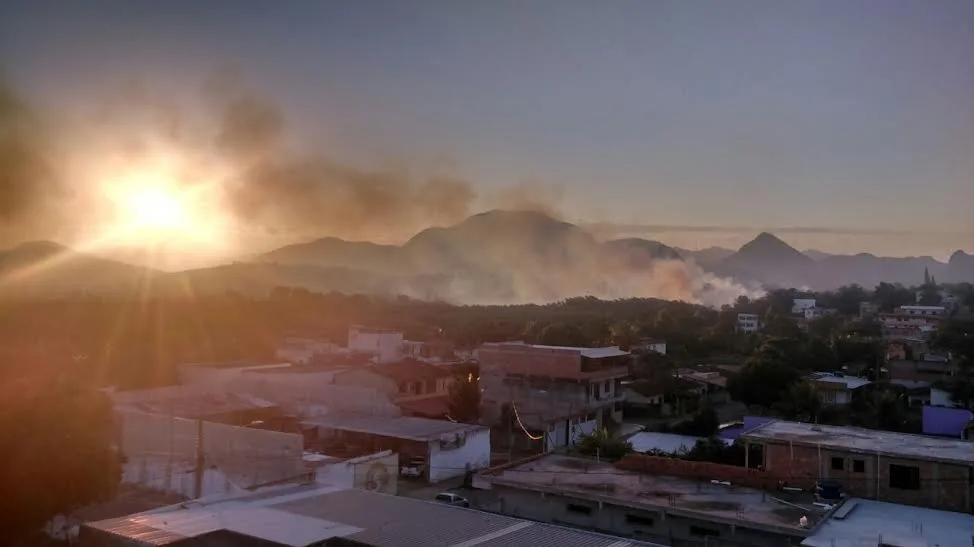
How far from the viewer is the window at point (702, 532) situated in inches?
426

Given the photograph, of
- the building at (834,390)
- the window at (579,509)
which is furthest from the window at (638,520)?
the building at (834,390)

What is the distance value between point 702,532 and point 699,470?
267cm

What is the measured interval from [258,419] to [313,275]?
118 meters

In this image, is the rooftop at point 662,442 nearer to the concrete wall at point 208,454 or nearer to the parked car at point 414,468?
the parked car at point 414,468

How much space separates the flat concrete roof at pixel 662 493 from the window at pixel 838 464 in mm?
735

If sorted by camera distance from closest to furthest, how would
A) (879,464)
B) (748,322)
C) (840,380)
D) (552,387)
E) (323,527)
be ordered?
(323,527), (879,464), (552,387), (840,380), (748,322)

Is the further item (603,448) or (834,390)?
(834,390)

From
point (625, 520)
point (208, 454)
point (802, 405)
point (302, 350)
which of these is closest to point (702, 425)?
point (802, 405)

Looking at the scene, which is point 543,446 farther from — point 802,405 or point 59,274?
point 59,274

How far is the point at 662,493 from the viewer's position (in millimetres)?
12312

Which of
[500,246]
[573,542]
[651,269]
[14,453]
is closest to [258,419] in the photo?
[14,453]

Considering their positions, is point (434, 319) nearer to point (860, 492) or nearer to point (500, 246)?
point (860, 492)

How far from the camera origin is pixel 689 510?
11094mm

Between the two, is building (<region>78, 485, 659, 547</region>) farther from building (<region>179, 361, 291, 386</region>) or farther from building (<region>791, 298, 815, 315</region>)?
building (<region>791, 298, 815, 315</region>)
